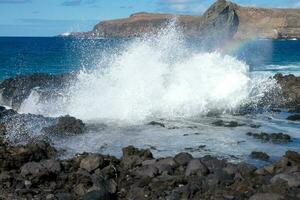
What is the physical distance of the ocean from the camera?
A: 624 inches

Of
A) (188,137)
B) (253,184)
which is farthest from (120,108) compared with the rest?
(253,184)

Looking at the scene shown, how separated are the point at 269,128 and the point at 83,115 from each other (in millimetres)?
6748

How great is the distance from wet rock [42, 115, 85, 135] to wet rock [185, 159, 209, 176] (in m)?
6.01

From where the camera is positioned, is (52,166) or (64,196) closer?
(64,196)

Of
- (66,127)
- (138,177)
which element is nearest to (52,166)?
(138,177)

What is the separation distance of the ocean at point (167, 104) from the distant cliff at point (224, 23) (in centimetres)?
6480

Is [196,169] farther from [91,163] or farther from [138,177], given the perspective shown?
[91,163]

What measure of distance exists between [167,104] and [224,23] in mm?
79767

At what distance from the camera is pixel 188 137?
659 inches

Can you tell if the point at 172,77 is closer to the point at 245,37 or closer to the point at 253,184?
the point at 253,184

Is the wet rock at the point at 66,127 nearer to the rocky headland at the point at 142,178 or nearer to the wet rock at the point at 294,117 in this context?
the rocky headland at the point at 142,178

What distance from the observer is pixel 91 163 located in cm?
1254

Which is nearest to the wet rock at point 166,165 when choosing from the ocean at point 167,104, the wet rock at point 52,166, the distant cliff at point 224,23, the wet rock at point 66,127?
the ocean at point 167,104

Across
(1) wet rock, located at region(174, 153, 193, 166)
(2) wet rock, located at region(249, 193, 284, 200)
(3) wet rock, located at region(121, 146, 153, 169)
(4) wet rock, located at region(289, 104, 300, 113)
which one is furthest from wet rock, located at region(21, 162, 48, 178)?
(4) wet rock, located at region(289, 104, 300, 113)
